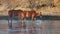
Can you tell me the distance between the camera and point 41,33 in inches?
360

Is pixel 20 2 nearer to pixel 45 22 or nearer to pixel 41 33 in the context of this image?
pixel 45 22

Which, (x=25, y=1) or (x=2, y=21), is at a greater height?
(x=25, y=1)

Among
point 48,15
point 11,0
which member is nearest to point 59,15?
point 48,15

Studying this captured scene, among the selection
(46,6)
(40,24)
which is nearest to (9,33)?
(40,24)

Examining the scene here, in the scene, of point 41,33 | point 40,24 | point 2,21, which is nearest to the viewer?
point 41,33

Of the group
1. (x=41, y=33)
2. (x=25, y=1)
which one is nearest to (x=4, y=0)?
(x=25, y=1)

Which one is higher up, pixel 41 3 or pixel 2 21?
pixel 41 3

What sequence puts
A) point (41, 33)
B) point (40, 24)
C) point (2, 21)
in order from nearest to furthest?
point (41, 33) → point (40, 24) → point (2, 21)

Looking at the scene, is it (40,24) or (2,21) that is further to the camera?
(2,21)

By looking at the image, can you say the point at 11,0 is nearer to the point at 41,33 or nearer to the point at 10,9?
the point at 10,9

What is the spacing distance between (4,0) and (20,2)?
94cm

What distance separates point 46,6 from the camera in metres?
12.6

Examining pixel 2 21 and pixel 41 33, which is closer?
pixel 41 33

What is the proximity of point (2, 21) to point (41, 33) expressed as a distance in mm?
4388
